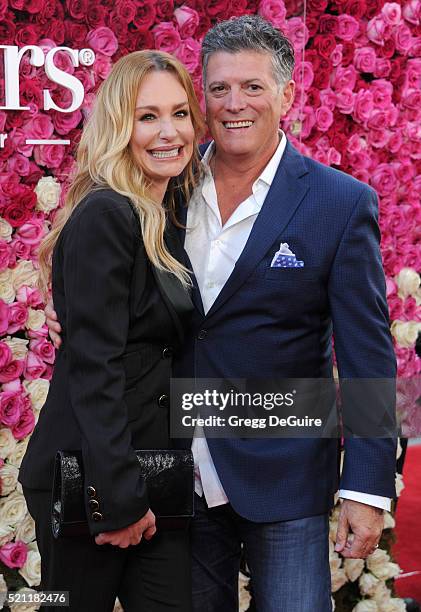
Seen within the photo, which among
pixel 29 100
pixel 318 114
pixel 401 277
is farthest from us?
pixel 401 277

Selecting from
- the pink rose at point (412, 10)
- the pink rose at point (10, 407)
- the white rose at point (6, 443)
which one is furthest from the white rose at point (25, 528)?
the pink rose at point (412, 10)

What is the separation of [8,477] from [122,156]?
127 cm

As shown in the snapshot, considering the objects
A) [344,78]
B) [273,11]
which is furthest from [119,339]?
[344,78]

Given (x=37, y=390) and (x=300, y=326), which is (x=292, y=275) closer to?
(x=300, y=326)

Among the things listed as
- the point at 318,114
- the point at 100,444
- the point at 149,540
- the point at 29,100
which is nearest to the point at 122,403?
the point at 100,444

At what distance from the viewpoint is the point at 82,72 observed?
9.55 feet

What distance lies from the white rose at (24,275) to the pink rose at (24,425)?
15.7 inches

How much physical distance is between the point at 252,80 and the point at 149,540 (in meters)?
1.20

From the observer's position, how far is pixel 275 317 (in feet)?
7.71

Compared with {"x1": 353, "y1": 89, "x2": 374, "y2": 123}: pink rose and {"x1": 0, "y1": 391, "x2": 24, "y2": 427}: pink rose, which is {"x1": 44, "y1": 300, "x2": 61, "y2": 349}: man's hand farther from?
{"x1": 353, "y1": 89, "x2": 374, "y2": 123}: pink rose

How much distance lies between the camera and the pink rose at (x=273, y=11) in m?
3.13

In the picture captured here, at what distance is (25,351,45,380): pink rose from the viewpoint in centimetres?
300

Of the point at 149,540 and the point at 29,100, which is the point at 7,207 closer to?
the point at 29,100

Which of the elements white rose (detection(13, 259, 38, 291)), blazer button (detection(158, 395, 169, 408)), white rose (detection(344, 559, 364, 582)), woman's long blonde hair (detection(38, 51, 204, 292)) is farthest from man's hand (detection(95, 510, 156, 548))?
white rose (detection(344, 559, 364, 582))
